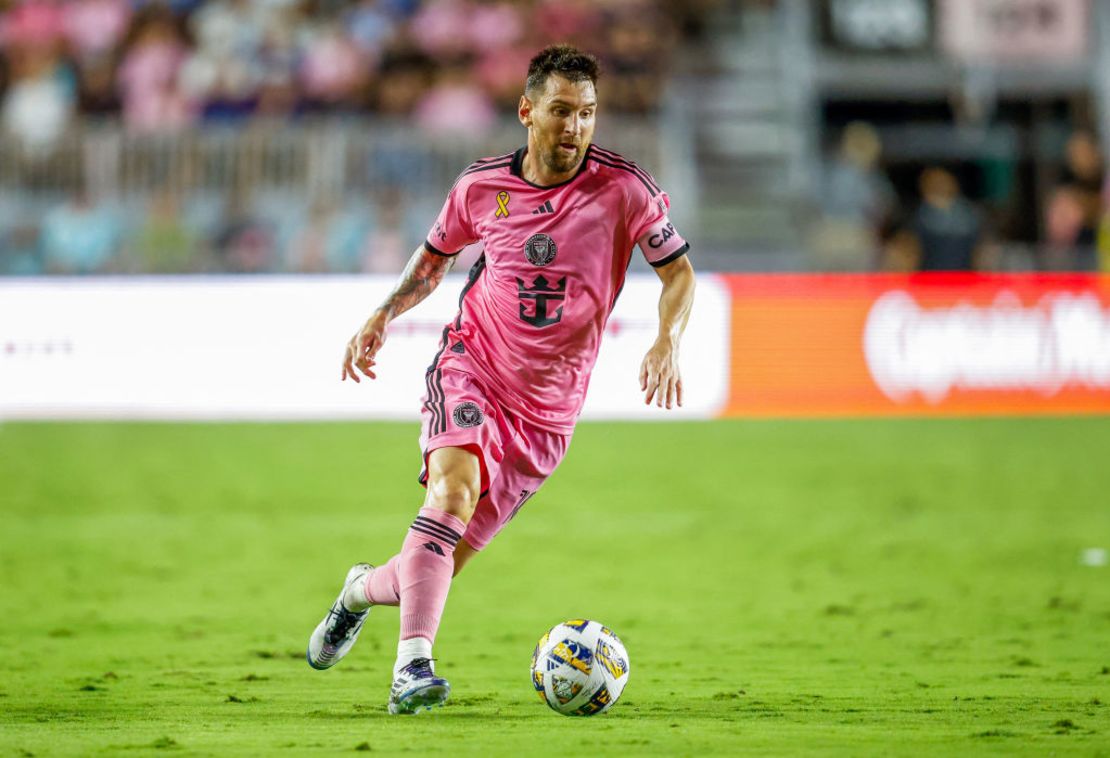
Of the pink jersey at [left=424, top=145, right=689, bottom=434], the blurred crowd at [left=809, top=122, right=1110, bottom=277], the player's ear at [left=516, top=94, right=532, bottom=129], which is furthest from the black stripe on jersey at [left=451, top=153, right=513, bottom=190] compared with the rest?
the blurred crowd at [left=809, top=122, right=1110, bottom=277]

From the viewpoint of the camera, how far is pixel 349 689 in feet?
21.0

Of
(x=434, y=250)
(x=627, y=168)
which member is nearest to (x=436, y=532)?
(x=434, y=250)

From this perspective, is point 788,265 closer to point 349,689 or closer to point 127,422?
point 127,422

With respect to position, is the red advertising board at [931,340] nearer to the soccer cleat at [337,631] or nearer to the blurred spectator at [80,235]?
the blurred spectator at [80,235]

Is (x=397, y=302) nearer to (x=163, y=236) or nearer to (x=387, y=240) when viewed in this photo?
(x=387, y=240)

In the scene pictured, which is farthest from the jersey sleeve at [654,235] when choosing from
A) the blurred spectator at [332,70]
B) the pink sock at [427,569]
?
the blurred spectator at [332,70]

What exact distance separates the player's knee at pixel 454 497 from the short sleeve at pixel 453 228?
3.25 ft

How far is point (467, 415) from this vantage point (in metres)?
5.95

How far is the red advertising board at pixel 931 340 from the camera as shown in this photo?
639 inches

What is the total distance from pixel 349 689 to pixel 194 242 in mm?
12225

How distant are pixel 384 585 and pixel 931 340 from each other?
1121cm

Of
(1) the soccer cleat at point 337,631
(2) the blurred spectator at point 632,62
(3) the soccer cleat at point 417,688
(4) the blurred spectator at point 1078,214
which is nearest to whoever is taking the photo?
(3) the soccer cleat at point 417,688

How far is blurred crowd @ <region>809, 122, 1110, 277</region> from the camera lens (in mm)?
18094

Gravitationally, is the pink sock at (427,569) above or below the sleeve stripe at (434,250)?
below
